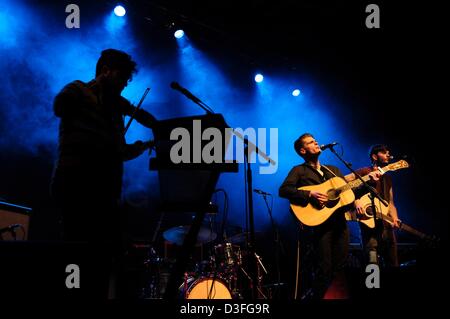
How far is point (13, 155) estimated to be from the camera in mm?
5902

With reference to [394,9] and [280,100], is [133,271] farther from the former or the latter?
[394,9]

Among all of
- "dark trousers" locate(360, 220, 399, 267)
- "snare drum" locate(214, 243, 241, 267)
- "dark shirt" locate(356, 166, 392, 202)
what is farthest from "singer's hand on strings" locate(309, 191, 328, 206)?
"snare drum" locate(214, 243, 241, 267)

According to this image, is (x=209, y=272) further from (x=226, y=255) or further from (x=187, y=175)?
(x=187, y=175)

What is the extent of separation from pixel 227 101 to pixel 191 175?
6293 millimetres

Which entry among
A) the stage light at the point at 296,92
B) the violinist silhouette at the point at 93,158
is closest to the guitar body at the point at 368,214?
the violinist silhouette at the point at 93,158

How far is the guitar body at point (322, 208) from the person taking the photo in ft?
13.6

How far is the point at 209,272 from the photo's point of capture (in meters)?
5.25

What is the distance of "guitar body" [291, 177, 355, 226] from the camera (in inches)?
163

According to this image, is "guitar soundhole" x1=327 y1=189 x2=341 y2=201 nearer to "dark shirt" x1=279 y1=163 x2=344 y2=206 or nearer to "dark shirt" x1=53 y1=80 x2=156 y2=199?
"dark shirt" x1=279 y1=163 x2=344 y2=206

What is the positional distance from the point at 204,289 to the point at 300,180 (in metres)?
1.92
